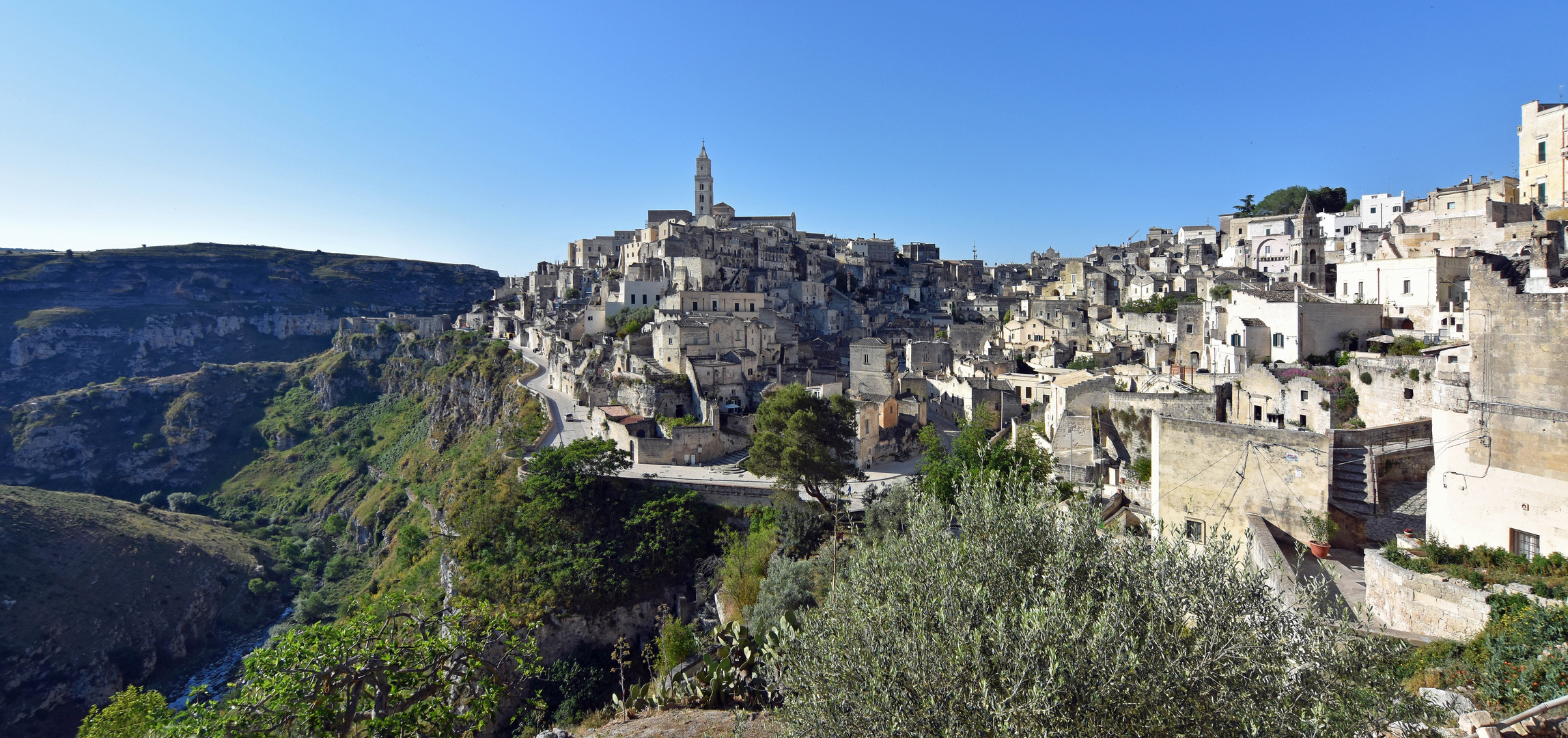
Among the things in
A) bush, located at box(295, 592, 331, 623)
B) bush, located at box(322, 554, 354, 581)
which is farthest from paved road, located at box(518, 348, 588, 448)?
bush, located at box(295, 592, 331, 623)

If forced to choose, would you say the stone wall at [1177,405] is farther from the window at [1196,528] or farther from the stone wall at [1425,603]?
the stone wall at [1425,603]

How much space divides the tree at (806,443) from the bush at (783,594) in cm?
740

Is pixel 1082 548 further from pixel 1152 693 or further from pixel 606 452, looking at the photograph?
pixel 606 452

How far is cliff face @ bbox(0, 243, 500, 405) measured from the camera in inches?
3487

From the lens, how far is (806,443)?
27281mm

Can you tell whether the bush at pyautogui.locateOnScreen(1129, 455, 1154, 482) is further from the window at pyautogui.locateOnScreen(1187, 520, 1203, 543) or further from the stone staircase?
the stone staircase

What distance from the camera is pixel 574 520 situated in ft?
92.0

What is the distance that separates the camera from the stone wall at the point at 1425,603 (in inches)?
395


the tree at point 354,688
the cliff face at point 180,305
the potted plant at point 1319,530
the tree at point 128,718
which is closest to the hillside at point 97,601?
the tree at point 128,718

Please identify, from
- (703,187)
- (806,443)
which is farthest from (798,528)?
(703,187)

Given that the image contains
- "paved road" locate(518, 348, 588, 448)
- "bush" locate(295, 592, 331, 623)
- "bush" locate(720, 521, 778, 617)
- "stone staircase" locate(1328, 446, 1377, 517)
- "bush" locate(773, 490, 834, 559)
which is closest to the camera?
"stone staircase" locate(1328, 446, 1377, 517)

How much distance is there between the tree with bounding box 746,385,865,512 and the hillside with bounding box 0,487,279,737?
3584 centimetres

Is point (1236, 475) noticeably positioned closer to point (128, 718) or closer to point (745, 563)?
point (745, 563)

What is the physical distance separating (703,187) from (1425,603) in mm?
83830
